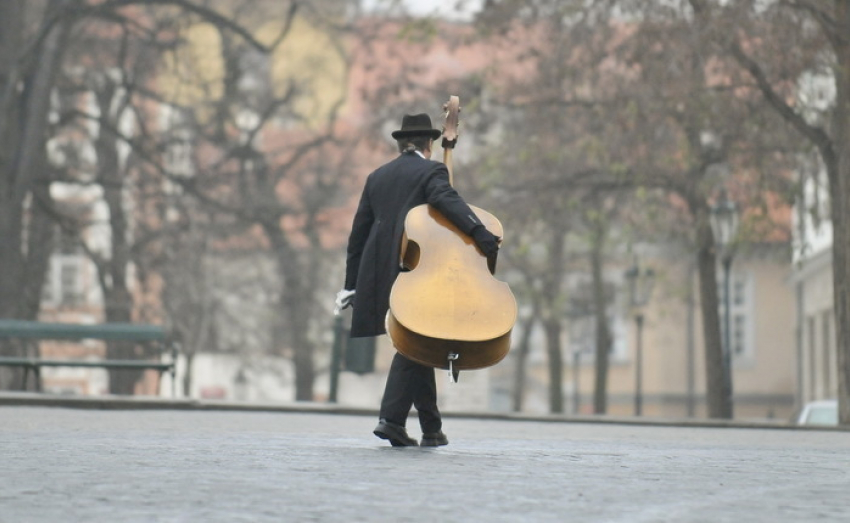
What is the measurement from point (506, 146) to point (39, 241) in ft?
26.0

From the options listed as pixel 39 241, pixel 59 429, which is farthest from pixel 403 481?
pixel 39 241

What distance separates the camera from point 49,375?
6431 cm

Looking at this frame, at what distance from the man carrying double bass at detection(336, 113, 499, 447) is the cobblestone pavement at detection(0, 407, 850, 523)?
25 cm

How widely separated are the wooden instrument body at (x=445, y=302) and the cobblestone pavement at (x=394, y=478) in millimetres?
571

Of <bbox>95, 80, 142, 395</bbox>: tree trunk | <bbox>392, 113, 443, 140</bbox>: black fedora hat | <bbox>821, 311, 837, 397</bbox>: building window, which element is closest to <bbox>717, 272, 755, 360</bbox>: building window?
<bbox>821, 311, 837, 397</bbox>: building window

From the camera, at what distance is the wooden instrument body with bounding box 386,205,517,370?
11352mm

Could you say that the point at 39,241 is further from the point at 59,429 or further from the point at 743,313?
the point at 743,313

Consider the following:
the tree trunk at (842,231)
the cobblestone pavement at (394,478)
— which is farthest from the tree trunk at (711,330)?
the cobblestone pavement at (394,478)

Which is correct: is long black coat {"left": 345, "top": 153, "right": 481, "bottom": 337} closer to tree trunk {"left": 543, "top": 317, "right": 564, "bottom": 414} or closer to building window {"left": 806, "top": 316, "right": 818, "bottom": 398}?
tree trunk {"left": 543, "top": 317, "right": 564, "bottom": 414}

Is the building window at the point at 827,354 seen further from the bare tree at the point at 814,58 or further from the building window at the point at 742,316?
the bare tree at the point at 814,58

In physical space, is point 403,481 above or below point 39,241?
below

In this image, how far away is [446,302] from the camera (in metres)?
11.4

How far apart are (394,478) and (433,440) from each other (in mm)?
2983

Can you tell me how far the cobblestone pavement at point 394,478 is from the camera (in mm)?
7359
